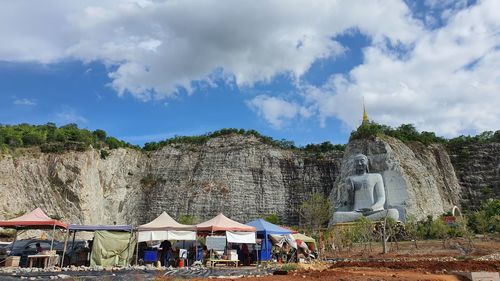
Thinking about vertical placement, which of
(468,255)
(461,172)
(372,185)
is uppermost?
A: (461,172)

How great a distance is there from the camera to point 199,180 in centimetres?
4853

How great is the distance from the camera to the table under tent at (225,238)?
18359mm

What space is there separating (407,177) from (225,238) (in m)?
24.3

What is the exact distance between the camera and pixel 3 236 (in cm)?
3034

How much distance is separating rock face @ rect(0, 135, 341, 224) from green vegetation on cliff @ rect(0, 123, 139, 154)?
3.52 ft

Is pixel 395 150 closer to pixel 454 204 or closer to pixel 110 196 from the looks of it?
pixel 454 204

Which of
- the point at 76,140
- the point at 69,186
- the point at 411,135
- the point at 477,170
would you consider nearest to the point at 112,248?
the point at 69,186

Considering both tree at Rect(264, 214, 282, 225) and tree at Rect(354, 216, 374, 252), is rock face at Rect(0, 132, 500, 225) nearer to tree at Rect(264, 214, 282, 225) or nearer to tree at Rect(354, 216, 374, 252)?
tree at Rect(264, 214, 282, 225)

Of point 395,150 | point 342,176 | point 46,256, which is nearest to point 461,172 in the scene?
point 395,150

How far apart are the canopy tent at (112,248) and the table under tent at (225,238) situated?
3019 mm

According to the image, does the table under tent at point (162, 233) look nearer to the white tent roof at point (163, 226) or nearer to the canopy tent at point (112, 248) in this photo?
the white tent roof at point (163, 226)

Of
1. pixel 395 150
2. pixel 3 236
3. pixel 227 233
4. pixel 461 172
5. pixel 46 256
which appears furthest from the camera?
→ pixel 461 172

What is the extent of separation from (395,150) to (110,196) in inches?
1123

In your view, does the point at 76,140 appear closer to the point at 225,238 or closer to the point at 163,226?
the point at 163,226
